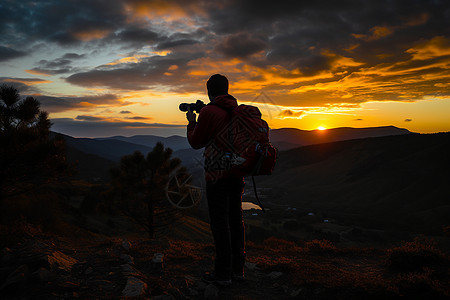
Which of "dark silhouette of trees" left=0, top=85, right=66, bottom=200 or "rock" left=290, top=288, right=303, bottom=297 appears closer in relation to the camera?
"rock" left=290, top=288, right=303, bottom=297

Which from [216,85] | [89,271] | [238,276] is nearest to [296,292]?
[238,276]

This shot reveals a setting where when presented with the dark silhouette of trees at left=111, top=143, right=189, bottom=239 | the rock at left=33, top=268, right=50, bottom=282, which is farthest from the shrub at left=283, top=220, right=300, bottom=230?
the rock at left=33, top=268, right=50, bottom=282

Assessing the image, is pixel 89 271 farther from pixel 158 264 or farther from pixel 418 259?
pixel 418 259

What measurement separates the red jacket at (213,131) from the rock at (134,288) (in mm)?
1703

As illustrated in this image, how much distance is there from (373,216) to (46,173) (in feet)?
248

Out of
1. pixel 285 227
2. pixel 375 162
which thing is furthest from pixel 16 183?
pixel 375 162

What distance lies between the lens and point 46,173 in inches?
396

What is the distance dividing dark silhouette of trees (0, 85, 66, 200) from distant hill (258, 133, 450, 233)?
5954 centimetres

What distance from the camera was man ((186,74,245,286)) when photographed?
11.1 feet

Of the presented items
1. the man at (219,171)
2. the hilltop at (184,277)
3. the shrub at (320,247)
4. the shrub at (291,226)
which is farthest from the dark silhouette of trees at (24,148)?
the shrub at (291,226)

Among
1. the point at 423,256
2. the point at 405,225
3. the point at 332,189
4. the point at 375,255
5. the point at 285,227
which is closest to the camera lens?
the point at 423,256

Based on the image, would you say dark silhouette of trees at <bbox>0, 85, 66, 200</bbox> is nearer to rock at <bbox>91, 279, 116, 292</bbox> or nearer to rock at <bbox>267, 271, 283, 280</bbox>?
rock at <bbox>91, 279, 116, 292</bbox>

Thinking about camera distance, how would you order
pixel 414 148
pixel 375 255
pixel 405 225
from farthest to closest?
1. pixel 414 148
2. pixel 405 225
3. pixel 375 255

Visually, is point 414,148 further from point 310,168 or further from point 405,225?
point 405,225
